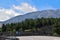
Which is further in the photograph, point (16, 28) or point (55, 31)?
point (16, 28)

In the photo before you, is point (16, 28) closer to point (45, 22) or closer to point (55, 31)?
point (45, 22)

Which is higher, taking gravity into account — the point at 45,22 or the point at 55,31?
the point at 45,22

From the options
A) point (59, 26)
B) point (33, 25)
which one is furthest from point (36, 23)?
point (59, 26)

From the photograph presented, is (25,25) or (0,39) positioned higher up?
(25,25)

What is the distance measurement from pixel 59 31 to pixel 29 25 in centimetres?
2185

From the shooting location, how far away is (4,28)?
244 ft

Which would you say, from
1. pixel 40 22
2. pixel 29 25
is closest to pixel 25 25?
pixel 29 25

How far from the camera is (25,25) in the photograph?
2985 inches

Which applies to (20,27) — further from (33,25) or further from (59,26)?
(59,26)

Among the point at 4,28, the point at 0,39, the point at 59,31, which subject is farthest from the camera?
the point at 4,28

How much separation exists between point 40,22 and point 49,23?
3.78 metres

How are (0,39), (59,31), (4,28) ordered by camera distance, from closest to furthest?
1. (0,39)
2. (59,31)
3. (4,28)

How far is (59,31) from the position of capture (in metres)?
55.7

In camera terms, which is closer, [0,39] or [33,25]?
[0,39]
